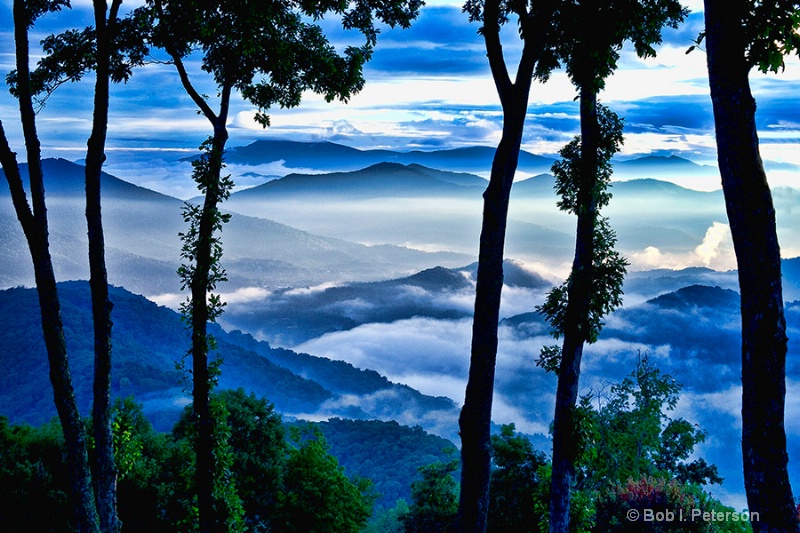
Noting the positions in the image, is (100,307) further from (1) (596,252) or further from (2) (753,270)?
(2) (753,270)

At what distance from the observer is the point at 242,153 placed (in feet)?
577

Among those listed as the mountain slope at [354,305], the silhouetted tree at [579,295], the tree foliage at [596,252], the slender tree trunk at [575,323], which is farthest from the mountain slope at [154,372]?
the tree foliage at [596,252]

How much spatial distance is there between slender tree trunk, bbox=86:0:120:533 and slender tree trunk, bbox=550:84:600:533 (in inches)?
257

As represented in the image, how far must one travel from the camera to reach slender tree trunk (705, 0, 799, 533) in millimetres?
4832

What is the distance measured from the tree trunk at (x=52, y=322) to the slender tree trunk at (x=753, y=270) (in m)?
7.92

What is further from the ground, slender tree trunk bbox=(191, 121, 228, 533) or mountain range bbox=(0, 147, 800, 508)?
slender tree trunk bbox=(191, 121, 228, 533)

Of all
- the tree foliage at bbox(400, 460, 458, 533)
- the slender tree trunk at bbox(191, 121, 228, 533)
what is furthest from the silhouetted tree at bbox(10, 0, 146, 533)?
the tree foliage at bbox(400, 460, 458, 533)

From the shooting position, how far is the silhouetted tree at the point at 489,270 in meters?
7.64

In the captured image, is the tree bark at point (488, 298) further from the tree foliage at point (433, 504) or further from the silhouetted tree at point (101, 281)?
the tree foliage at point (433, 504)

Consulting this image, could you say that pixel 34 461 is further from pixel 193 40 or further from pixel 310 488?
pixel 193 40

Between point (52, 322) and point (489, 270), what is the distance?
583 centimetres

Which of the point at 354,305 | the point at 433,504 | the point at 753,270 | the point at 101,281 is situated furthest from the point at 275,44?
the point at 354,305

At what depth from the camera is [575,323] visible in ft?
33.0

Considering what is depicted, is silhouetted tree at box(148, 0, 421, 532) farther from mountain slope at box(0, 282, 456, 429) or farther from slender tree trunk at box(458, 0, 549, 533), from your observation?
mountain slope at box(0, 282, 456, 429)
